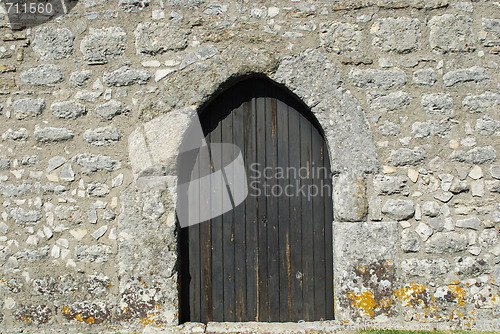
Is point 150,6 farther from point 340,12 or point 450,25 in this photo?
point 450,25

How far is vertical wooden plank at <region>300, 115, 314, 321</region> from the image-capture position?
140 inches

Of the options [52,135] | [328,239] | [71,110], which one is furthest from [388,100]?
[52,135]

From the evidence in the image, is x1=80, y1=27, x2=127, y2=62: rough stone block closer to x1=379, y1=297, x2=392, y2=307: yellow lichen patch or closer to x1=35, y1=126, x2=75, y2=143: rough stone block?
x1=35, y1=126, x2=75, y2=143: rough stone block

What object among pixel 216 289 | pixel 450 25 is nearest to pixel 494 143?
pixel 450 25

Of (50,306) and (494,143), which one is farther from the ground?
(494,143)

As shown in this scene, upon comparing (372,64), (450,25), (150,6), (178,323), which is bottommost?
(178,323)

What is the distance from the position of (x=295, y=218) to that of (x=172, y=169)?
1.01 metres

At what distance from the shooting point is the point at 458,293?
3.26 metres

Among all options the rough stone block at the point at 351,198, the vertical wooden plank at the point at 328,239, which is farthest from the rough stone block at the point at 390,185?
the vertical wooden plank at the point at 328,239

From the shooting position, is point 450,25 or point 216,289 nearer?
point 450,25

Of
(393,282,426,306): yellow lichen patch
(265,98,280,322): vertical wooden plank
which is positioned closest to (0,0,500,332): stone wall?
(393,282,426,306): yellow lichen patch

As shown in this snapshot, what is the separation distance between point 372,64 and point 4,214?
291cm

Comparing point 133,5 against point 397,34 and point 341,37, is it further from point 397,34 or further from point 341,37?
point 397,34

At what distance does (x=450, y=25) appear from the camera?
132 inches
